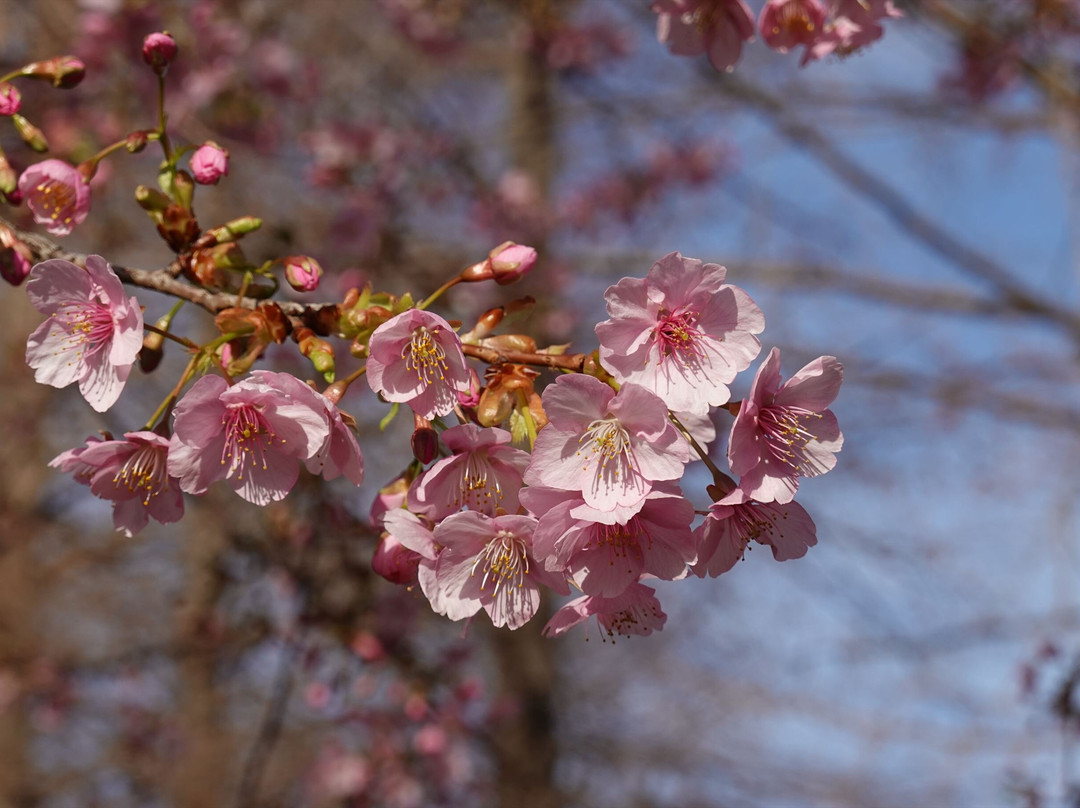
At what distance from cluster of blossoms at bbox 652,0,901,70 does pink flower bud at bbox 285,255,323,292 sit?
1041 millimetres

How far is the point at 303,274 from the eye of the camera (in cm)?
147

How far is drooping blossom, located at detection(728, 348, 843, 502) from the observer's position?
47.3 inches

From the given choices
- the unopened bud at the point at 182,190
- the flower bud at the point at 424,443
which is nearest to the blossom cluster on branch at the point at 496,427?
the flower bud at the point at 424,443

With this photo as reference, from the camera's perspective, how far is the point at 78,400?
463cm

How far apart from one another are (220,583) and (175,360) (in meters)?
2.60

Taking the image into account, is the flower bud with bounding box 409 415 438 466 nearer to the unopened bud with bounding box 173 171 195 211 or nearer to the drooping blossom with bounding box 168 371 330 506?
the drooping blossom with bounding box 168 371 330 506

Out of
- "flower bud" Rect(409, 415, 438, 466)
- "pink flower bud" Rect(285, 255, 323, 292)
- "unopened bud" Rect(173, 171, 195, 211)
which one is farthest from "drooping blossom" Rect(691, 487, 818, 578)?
"unopened bud" Rect(173, 171, 195, 211)

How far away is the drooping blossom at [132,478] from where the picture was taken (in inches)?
52.0

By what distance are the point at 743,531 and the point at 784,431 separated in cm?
16

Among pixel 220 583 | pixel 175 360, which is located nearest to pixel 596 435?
pixel 220 583

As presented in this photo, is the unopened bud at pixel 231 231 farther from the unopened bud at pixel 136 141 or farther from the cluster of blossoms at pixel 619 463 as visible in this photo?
the cluster of blossoms at pixel 619 463

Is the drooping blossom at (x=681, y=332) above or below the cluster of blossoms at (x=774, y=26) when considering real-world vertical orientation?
below

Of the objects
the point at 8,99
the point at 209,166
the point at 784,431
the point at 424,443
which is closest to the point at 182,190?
the point at 209,166

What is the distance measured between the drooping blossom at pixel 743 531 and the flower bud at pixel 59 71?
1432mm
